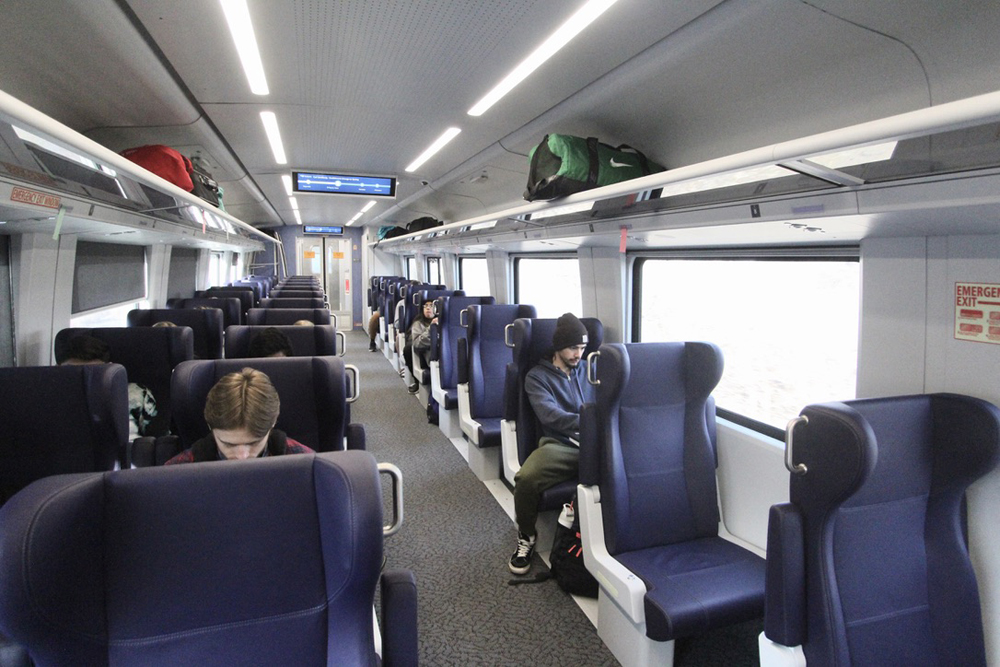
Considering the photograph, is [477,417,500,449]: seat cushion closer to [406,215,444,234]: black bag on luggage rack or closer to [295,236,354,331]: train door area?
[406,215,444,234]: black bag on luggage rack

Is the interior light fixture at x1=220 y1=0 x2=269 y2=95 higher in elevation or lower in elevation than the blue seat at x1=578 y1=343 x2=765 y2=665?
higher

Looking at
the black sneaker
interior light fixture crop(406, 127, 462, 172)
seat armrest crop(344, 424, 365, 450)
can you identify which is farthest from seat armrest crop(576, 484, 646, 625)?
interior light fixture crop(406, 127, 462, 172)

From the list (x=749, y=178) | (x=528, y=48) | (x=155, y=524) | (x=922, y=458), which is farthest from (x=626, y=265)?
(x=155, y=524)

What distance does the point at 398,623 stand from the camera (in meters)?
1.60

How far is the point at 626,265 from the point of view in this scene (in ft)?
16.4

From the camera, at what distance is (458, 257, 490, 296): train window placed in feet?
34.6

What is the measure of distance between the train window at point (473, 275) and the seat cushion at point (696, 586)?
7.66 metres

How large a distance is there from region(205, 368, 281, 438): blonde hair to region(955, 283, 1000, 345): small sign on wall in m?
2.80

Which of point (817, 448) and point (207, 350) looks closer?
point (817, 448)

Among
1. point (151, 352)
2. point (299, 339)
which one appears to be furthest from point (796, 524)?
point (151, 352)

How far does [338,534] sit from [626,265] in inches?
160

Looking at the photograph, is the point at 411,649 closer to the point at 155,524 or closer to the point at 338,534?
the point at 338,534

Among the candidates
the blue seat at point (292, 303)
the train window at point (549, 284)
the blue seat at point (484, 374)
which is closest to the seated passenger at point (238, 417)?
the blue seat at point (484, 374)

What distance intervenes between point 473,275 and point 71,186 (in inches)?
330
